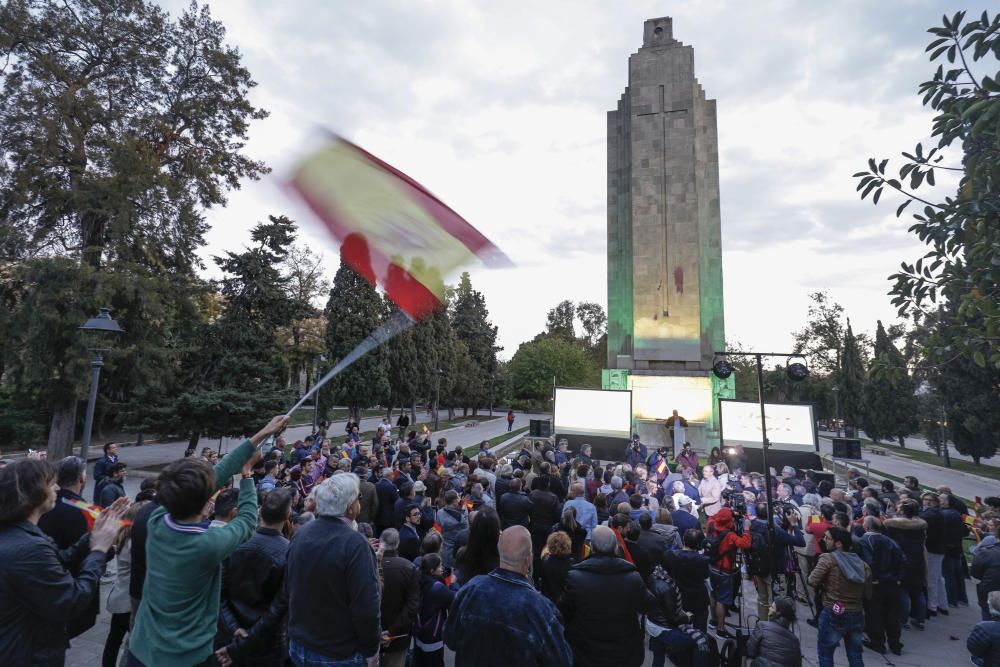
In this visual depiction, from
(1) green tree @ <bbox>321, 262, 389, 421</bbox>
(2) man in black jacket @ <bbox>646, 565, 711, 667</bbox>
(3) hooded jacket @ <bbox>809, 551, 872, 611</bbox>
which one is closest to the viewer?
(2) man in black jacket @ <bbox>646, 565, 711, 667</bbox>

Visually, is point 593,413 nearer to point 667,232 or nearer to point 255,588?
point 667,232

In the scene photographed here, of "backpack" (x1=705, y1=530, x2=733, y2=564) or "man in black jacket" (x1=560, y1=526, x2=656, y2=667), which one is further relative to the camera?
"backpack" (x1=705, y1=530, x2=733, y2=564)

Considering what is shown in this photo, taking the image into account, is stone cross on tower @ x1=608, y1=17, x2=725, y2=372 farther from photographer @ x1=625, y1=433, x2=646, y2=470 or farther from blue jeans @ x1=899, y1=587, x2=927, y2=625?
blue jeans @ x1=899, y1=587, x2=927, y2=625

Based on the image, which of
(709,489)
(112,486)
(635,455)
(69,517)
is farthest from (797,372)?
(112,486)

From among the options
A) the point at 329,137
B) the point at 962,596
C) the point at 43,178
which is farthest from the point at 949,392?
the point at 43,178

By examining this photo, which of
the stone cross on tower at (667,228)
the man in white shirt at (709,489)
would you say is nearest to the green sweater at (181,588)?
the man in white shirt at (709,489)

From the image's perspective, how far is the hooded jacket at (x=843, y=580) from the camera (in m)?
5.02

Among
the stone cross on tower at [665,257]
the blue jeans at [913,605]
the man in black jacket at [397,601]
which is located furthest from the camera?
the stone cross on tower at [665,257]

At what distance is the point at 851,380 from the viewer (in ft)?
141

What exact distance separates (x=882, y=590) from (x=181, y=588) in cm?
791

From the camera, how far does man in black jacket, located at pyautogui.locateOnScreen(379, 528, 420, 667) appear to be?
386 centimetres

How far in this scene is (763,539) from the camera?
659 cm

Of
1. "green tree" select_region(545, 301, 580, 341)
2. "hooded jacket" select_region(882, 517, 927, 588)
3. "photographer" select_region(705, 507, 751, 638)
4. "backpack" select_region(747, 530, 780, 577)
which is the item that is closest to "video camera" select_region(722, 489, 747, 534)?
"backpack" select_region(747, 530, 780, 577)

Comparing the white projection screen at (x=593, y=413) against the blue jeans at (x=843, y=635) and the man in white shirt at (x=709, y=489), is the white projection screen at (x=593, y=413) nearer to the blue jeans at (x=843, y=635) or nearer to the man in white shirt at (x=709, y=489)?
the man in white shirt at (x=709, y=489)
